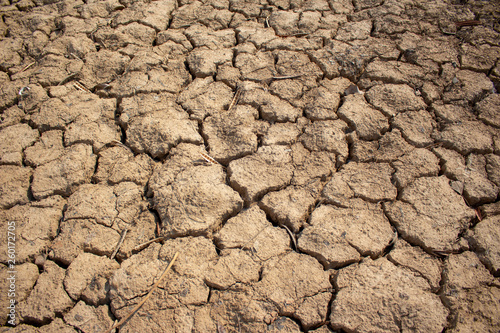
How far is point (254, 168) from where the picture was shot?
1.74m

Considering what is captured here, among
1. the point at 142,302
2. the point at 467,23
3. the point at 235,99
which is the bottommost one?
the point at 142,302

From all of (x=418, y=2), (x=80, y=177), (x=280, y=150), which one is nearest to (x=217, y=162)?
(x=280, y=150)

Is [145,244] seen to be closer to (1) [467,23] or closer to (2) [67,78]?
(2) [67,78]

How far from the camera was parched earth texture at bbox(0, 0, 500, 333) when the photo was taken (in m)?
1.34

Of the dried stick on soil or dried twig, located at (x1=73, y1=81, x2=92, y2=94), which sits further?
dried twig, located at (x1=73, y1=81, x2=92, y2=94)

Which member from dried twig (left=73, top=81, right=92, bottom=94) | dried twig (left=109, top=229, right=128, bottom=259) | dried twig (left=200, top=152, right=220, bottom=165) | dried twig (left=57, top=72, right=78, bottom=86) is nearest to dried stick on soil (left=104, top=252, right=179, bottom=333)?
dried twig (left=109, top=229, right=128, bottom=259)

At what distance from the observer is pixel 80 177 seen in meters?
1.72

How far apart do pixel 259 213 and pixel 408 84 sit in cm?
149

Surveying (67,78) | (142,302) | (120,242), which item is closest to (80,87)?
(67,78)

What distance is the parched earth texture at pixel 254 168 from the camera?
4.39ft

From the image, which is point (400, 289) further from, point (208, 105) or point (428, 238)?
point (208, 105)

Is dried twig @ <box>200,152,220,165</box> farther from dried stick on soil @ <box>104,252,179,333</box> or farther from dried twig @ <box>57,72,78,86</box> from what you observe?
dried twig @ <box>57,72,78,86</box>

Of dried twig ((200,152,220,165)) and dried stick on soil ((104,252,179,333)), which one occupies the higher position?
dried twig ((200,152,220,165))

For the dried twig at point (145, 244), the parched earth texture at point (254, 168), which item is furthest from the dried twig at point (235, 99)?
the dried twig at point (145, 244)
